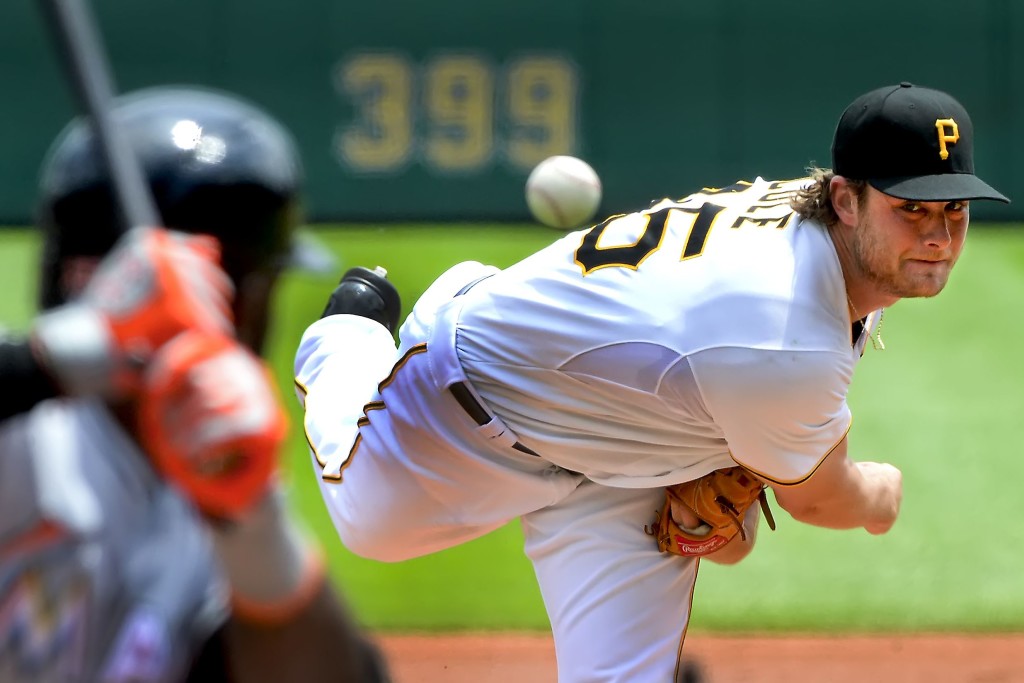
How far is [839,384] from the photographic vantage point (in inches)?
127

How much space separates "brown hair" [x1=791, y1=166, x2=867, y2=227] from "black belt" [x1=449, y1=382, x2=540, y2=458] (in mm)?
894

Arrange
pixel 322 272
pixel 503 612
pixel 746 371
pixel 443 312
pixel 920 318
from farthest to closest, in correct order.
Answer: pixel 920 318, pixel 503 612, pixel 443 312, pixel 746 371, pixel 322 272

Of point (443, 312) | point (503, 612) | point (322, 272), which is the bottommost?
point (503, 612)

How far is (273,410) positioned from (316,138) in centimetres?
1007

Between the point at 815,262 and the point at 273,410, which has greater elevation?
the point at 273,410

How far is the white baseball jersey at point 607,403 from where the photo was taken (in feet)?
10.5

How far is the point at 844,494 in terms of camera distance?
11.8ft

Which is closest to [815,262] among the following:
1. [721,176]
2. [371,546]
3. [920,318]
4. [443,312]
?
[443,312]

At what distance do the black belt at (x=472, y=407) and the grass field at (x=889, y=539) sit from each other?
2.07m

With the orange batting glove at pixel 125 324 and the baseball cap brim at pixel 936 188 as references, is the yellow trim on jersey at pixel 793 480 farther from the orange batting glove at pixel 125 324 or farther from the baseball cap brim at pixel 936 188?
the orange batting glove at pixel 125 324

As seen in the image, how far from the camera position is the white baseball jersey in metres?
3.21

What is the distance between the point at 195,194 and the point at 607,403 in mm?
1757

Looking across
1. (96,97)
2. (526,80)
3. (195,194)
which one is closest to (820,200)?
(195,194)

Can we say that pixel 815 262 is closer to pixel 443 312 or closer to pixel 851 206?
pixel 851 206
